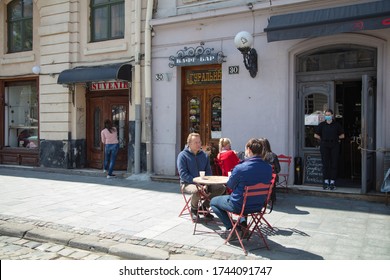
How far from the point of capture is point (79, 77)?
37.7 feet

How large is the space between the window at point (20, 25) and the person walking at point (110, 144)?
15.8 feet

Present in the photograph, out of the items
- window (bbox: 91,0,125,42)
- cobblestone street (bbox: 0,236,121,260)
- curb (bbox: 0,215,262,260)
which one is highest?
window (bbox: 91,0,125,42)

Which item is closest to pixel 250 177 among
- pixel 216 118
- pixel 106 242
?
pixel 106 242

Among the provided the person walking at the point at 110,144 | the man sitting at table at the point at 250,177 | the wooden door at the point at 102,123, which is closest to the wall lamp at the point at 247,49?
the man sitting at table at the point at 250,177

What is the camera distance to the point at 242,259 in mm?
4832

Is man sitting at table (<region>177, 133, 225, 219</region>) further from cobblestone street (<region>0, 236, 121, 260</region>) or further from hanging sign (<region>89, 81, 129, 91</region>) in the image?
hanging sign (<region>89, 81, 129, 91</region>)

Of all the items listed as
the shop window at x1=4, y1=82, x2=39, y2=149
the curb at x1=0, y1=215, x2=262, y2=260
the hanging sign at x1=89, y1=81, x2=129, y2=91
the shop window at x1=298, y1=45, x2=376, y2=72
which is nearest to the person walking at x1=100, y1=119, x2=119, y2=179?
the hanging sign at x1=89, y1=81, x2=129, y2=91

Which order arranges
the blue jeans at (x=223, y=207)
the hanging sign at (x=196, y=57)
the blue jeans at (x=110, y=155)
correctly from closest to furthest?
the blue jeans at (x=223, y=207), the hanging sign at (x=196, y=57), the blue jeans at (x=110, y=155)

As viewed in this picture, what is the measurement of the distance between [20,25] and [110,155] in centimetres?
622

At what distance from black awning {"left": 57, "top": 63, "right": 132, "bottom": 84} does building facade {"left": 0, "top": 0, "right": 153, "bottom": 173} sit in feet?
0.09

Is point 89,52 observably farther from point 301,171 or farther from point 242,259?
point 242,259

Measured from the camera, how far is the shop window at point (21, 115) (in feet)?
45.2

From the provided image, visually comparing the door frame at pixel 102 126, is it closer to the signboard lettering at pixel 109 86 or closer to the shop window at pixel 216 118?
the signboard lettering at pixel 109 86

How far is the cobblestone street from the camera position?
5098 mm
